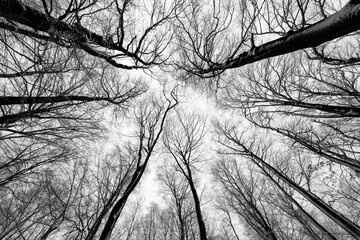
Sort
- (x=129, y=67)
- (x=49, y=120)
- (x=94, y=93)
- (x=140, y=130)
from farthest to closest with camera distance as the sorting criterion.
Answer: (x=140, y=130) < (x=94, y=93) < (x=49, y=120) < (x=129, y=67)

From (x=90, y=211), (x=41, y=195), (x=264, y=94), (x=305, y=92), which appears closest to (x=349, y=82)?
(x=305, y=92)

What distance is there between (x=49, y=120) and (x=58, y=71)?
2.04 m

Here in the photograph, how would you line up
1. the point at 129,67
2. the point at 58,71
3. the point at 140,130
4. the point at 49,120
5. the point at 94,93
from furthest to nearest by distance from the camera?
the point at 140,130 → the point at 94,93 → the point at 49,120 → the point at 129,67 → the point at 58,71

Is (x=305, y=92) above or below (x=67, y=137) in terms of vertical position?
above

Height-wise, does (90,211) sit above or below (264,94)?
below

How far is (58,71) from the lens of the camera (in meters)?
3.37

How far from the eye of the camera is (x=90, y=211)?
6426 mm

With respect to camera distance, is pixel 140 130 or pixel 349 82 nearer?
pixel 349 82

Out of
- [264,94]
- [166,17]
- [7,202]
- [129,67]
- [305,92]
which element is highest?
[264,94]

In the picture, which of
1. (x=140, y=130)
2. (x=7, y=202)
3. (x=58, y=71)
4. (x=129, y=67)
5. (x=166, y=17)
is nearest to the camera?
(x=58, y=71)

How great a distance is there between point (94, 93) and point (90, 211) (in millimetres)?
5071

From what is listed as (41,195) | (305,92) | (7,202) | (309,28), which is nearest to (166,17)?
(309,28)

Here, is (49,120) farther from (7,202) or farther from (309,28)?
(309,28)

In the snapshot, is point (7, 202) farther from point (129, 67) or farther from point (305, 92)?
point (305, 92)
